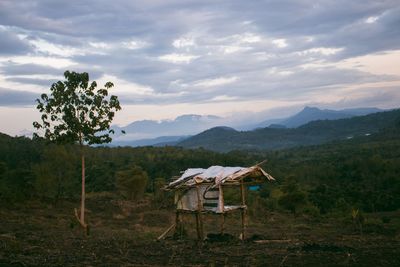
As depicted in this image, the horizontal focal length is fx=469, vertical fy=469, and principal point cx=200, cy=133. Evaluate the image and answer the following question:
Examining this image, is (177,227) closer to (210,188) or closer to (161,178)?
(210,188)

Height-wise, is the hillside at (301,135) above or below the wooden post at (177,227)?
above

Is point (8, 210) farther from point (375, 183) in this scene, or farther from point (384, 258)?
point (375, 183)

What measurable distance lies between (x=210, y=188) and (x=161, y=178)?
85.8ft

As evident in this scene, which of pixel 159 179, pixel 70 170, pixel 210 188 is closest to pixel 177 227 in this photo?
pixel 210 188

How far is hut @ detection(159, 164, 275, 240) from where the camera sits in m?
17.3

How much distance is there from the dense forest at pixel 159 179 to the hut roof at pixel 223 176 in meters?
6.93

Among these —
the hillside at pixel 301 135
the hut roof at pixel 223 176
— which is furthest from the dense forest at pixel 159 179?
the hillside at pixel 301 135

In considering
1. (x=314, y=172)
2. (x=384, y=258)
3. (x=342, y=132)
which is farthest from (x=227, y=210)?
(x=342, y=132)

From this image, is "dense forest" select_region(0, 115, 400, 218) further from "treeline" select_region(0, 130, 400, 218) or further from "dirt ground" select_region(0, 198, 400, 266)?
"dirt ground" select_region(0, 198, 400, 266)

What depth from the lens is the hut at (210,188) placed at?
17.3 meters

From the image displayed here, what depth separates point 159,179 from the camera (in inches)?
1609

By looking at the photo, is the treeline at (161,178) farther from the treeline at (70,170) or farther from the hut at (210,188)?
the hut at (210,188)

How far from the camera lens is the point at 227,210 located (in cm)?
1738

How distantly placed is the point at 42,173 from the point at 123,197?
858 centimetres
